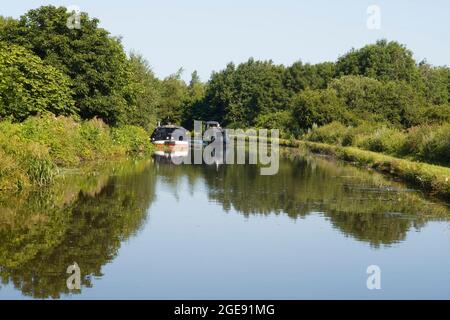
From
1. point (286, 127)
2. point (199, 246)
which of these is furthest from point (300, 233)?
point (286, 127)

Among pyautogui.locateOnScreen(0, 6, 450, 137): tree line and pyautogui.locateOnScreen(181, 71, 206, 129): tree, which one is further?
pyautogui.locateOnScreen(181, 71, 206, 129): tree

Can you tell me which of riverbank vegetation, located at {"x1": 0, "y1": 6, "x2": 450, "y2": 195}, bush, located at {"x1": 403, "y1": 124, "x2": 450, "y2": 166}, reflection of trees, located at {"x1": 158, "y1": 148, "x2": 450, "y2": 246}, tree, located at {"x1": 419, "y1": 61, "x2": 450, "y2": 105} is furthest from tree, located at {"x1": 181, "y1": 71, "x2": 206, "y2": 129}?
reflection of trees, located at {"x1": 158, "y1": 148, "x2": 450, "y2": 246}

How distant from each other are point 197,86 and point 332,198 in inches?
4685

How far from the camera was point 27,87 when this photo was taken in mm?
30953

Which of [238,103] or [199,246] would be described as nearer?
[199,246]

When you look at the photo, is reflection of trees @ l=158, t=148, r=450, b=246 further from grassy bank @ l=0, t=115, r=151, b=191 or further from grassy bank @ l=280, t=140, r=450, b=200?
grassy bank @ l=0, t=115, r=151, b=191

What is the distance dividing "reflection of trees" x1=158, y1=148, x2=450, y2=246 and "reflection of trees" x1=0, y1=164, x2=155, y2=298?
3.40m

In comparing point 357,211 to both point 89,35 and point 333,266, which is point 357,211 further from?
point 89,35

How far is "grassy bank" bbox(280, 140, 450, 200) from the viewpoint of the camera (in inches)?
901

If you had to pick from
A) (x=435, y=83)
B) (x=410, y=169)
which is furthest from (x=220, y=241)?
(x=435, y=83)

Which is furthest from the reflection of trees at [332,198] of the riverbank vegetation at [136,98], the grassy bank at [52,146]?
the riverbank vegetation at [136,98]

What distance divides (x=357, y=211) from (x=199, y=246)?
703 centimetres

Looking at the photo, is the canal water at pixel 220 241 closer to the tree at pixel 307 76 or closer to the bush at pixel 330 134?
the bush at pixel 330 134
